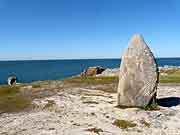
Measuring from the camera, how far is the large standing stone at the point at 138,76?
24.5 metres

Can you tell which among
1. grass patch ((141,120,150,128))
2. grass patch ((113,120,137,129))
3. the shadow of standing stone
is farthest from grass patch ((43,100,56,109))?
the shadow of standing stone

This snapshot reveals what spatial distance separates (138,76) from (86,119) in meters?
6.38

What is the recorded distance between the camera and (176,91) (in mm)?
35312

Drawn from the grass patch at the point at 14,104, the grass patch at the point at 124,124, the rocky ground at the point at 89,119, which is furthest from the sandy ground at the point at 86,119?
the grass patch at the point at 14,104

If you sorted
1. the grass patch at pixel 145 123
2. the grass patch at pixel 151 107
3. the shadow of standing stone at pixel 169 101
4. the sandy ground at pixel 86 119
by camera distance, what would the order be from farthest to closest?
1. the shadow of standing stone at pixel 169 101
2. the grass patch at pixel 151 107
3. the grass patch at pixel 145 123
4. the sandy ground at pixel 86 119

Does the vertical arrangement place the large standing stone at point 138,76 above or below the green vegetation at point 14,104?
above

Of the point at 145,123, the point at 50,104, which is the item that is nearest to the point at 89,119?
the point at 145,123

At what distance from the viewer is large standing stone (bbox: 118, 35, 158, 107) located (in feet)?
80.4

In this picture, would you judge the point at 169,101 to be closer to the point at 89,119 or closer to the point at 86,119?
the point at 89,119

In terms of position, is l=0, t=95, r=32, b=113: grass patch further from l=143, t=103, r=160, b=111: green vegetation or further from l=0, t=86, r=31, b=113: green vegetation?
l=143, t=103, r=160, b=111: green vegetation

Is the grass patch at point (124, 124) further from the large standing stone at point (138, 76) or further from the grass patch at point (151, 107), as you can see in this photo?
the large standing stone at point (138, 76)

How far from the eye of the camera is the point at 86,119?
840 inches

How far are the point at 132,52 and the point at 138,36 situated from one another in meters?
1.68

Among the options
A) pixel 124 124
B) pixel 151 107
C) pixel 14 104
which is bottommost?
pixel 14 104
